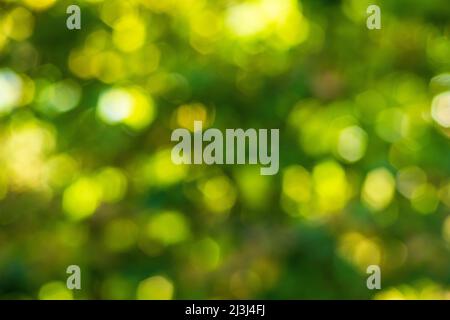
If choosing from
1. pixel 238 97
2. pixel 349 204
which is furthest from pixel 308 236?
pixel 238 97

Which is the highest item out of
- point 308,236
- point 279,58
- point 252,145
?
point 279,58

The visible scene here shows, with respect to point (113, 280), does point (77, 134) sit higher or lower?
higher

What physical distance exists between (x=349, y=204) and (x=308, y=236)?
85 millimetres

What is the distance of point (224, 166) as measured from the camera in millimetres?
1233

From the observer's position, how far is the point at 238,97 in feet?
3.98

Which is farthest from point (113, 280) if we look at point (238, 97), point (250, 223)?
point (238, 97)

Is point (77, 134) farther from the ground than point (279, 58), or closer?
closer

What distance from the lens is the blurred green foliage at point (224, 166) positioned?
1.20 metres

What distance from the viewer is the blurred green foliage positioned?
3.94 ft
